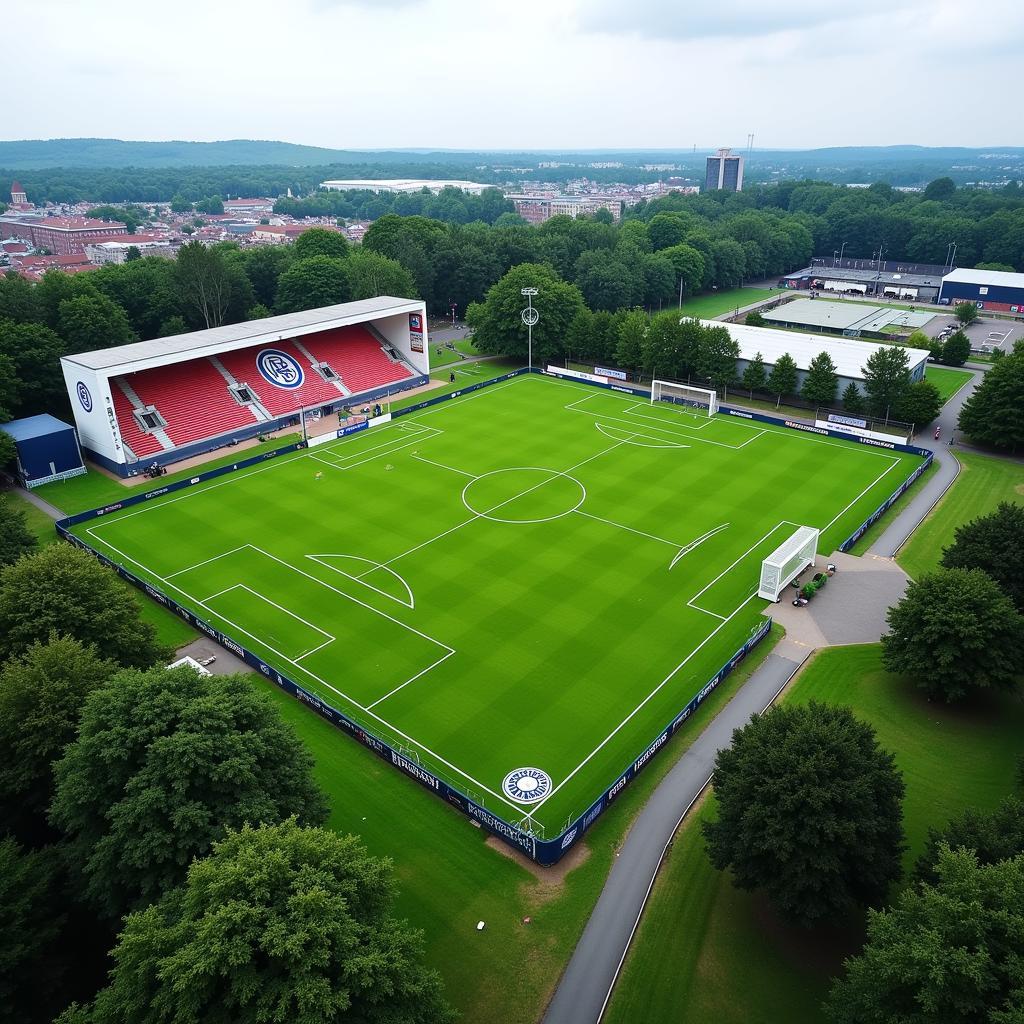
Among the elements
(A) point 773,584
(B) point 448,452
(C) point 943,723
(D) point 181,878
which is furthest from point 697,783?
(B) point 448,452

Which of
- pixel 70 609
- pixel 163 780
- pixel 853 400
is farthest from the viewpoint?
pixel 853 400

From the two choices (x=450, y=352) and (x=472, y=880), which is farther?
(x=450, y=352)

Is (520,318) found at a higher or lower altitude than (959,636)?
higher

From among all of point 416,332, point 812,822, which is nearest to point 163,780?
Answer: point 812,822

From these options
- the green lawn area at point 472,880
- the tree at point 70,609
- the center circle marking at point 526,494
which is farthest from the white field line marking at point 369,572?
the tree at point 70,609

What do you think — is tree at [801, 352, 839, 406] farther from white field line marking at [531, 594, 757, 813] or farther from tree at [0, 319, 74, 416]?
tree at [0, 319, 74, 416]

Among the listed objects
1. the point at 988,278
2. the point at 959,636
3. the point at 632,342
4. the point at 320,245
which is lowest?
the point at 959,636

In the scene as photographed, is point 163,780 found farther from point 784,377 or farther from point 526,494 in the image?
point 784,377

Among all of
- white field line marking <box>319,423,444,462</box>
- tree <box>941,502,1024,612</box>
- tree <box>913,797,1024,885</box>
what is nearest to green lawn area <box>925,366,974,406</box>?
tree <box>941,502,1024,612</box>
